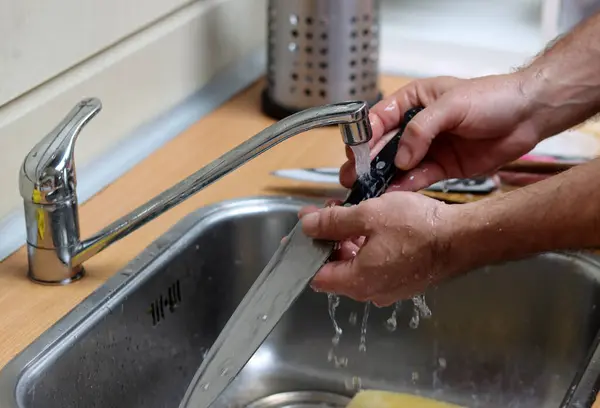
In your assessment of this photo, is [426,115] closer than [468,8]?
Yes

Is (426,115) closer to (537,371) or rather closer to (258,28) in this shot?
(537,371)

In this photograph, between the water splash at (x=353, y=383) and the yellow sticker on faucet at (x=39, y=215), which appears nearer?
the yellow sticker on faucet at (x=39, y=215)

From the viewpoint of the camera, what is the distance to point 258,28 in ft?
4.25

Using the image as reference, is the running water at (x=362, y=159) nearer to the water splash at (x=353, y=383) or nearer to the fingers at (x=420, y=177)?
the fingers at (x=420, y=177)

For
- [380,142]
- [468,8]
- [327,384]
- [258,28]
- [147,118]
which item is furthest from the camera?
[468,8]

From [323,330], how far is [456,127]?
10.3 inches

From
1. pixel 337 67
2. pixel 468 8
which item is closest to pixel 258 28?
A: pixel 337 67

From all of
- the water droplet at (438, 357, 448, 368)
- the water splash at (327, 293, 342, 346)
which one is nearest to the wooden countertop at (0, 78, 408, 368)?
the water splash at (327, 293, 342, 346)

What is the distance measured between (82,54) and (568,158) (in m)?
0.52

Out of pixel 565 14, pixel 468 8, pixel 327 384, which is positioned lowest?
pixel 327 384

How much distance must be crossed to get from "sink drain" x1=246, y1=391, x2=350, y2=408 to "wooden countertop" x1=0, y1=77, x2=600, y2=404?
8.1 inches

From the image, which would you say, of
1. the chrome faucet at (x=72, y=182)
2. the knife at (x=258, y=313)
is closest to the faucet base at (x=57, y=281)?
the chrome faucet at (x=72, y=182)

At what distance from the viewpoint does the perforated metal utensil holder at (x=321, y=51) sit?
3.55 feet

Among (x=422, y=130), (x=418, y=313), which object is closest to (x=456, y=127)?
(x=422, y=130)
